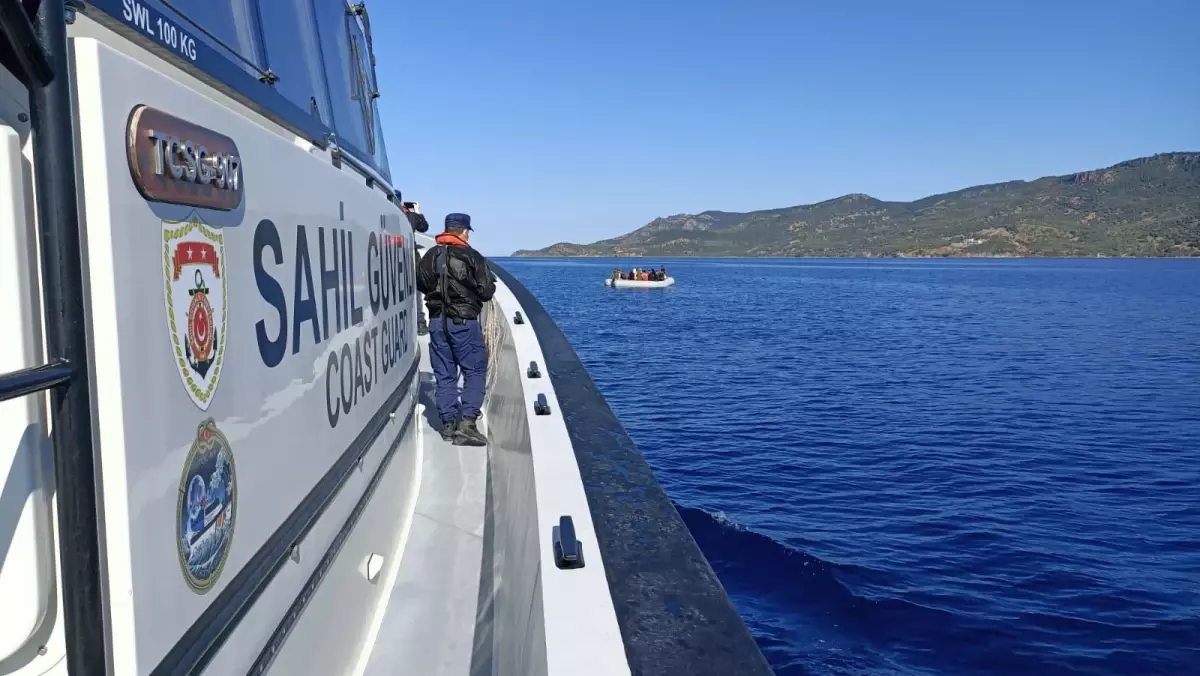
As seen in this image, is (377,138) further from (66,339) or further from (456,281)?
(66,339)

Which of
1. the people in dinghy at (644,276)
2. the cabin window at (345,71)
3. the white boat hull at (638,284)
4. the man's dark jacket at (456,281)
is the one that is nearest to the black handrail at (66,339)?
the cabin window at (345,71)

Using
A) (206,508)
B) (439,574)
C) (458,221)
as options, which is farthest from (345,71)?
(206,508)

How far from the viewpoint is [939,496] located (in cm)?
1132

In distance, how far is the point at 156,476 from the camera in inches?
49.9

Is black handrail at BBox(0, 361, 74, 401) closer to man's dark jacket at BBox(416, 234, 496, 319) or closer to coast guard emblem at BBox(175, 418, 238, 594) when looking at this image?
coast guard emblem at BBox(175, 418, 238, 594)

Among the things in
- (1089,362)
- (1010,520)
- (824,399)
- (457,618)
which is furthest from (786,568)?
(1089,362)

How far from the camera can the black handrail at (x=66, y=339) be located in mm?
989

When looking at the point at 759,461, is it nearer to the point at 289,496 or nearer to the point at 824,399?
the point at 824,399

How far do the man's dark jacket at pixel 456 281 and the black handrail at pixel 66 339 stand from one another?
11.8 feet

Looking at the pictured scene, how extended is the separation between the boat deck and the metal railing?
Answer: 204 centimetres

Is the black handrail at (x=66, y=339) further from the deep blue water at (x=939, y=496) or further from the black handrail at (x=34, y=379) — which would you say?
the deep blue water at (x=939, y=496)

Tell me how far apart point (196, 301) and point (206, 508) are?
16.2 inches

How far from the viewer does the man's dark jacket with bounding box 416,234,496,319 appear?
4.68m

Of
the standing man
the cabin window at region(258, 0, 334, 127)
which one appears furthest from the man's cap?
the cabin window at region(258, 0, 334, 127)
